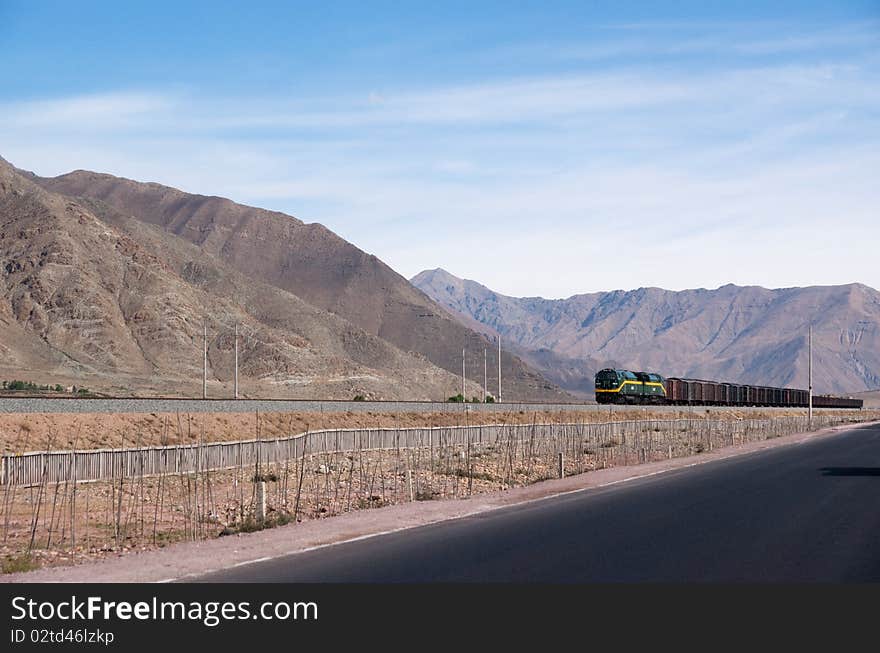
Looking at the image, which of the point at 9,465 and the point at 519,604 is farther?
the point at 9,465

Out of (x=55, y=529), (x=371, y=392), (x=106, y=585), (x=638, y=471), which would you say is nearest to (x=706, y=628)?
(x=106, y=585)

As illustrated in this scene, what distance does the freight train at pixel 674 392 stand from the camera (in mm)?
93000

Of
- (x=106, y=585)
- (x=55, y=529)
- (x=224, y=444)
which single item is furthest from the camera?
(x=224, y=444)

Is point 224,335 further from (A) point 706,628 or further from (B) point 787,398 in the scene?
(A) point 706,628

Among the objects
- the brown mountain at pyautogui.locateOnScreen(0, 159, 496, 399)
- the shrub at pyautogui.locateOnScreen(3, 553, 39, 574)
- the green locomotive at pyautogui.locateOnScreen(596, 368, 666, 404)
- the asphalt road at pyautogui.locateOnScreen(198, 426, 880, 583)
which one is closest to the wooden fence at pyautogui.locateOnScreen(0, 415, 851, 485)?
the shrub at pyautogui.locateOnScreen(3, 553, 39, 574)

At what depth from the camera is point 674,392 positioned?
101688 mm

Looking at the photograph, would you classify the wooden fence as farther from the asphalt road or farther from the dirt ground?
the asphalt road

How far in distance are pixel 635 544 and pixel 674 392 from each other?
284 feet

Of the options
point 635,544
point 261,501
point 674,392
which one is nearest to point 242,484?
point 261,501

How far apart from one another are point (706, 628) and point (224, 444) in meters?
26.6

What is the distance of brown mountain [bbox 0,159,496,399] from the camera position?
104062 millimetres

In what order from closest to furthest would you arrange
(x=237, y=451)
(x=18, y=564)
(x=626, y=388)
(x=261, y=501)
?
(x=18, y=564)
(x=261, y=501)
(x=237, y=451)
(x=626, y=388)

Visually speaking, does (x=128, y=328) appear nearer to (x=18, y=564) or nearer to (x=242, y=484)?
(x=242, y=484)

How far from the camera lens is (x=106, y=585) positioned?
14203 mm
